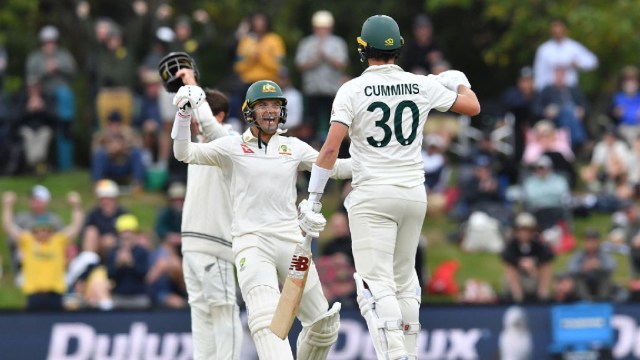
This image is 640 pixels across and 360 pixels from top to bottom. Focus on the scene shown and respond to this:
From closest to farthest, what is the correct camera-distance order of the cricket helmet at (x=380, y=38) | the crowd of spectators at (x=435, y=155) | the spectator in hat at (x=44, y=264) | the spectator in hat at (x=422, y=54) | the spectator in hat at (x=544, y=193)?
the cricket helmet at (x=380, y=38) → the spectator in hat at (x=44, y=264) → the crowd of spectators at (x=435, y=155) → the spectator in hat at (x=544, y=193) → the spectator in hat at (x=422, y=54)

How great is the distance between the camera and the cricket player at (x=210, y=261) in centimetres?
1273

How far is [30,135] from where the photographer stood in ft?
76.8

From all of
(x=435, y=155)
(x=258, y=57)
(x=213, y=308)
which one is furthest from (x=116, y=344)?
(x=435, y=155)

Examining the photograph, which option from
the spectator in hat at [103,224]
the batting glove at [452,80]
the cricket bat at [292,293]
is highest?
the batting glove at [452,80]

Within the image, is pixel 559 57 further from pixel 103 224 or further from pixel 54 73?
pixel 54 73

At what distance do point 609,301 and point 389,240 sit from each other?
7.21 meters

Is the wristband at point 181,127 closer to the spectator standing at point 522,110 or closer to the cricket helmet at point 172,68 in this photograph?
the cricket helmet at point 172,68

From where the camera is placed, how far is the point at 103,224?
1984 centimetres

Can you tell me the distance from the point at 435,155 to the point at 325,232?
208 centimetres

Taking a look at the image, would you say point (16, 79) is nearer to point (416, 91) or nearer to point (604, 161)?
point (604, 161)

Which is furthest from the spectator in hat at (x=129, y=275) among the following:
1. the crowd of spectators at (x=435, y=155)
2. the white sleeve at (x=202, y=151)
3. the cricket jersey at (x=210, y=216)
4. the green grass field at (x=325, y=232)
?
the white sleeve at (x=202, y=151)

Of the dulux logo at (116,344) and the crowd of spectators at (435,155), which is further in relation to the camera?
the crowd of spectators at (435,155)

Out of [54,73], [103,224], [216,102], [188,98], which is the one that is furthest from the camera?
[54,73]

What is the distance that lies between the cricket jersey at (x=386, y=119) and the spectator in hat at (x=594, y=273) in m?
8.71
